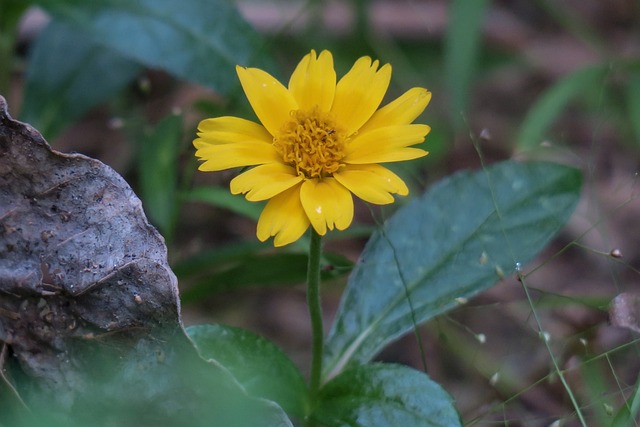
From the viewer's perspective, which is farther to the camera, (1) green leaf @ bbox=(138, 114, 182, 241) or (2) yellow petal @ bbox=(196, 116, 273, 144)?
(1) green leaf @ bbox=(138, 114, 182, 241)

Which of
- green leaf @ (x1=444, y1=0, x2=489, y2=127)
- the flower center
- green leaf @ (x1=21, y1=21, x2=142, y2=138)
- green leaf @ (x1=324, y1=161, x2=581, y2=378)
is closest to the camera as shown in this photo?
the flower center

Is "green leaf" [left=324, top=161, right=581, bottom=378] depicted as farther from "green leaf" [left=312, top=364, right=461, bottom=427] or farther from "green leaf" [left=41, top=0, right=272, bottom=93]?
"green leaf" [left=41, top=0, right=272, bottom=93]

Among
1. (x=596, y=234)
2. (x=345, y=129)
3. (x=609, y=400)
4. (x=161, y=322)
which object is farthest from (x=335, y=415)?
(x=596, y=234)

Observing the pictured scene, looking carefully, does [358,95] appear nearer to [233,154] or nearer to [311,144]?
[311,144]

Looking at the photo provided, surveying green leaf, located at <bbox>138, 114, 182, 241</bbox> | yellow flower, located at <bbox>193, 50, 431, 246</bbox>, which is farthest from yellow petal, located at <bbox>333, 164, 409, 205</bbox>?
green leaf, located at <bbox>138, 114, 182, 241</bbox>

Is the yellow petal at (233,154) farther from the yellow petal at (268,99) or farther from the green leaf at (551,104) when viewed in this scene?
the green leaf at (551,104)

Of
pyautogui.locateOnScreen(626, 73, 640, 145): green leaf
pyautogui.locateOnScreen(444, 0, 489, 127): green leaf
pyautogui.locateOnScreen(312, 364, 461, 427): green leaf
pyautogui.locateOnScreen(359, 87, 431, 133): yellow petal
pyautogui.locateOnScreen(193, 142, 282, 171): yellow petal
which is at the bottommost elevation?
pyautogui.locateOnScreen(312, 364, 461, 427): green leaf
